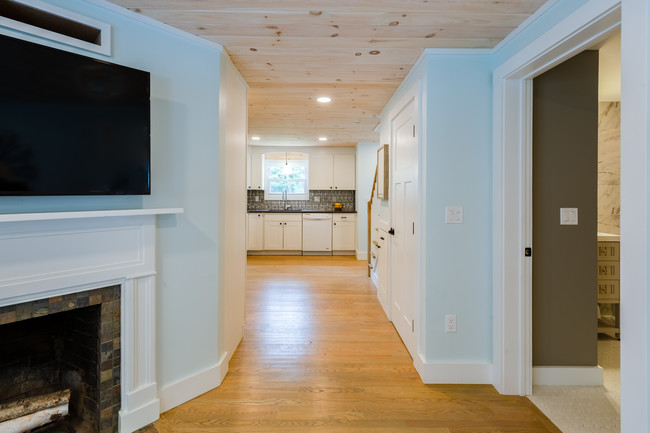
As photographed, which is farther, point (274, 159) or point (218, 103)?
point (274, 159)

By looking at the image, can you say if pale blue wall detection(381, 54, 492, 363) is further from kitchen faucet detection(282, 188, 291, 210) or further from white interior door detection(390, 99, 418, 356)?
kitchen faucet detection(282, 188, 291, 210)

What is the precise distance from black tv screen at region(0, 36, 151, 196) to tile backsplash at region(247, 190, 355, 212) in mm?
5825

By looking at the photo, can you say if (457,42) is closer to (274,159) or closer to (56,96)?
(56,96)

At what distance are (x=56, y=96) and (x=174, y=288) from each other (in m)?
1.15

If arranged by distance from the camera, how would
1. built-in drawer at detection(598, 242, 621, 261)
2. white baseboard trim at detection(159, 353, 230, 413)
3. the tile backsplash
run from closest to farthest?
white baseboard trim at detection(159, 353, 230, 413), built-in drawer at detection(598, 242, 621, 261), the tile backsplash

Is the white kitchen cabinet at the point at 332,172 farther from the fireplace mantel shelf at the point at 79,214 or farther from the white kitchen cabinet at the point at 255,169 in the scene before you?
the fireplace mantel shelf at the point at 79,214

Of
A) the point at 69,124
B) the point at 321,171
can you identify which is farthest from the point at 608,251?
the point at 321,171

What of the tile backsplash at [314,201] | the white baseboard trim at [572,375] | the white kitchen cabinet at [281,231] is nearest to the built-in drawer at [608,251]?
the white baseboard trim at [572,375]

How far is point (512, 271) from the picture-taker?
2215mm

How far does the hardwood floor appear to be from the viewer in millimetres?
1934

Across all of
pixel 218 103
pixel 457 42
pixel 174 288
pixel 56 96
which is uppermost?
pixel 457 42

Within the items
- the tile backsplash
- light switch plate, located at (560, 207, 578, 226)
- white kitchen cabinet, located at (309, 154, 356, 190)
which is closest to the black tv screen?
light switch plate, located at (560, 207, 578, 226)

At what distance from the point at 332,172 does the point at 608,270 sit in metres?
5.19

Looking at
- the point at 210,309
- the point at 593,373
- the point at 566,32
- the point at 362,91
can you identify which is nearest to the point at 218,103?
the point at 210,309
